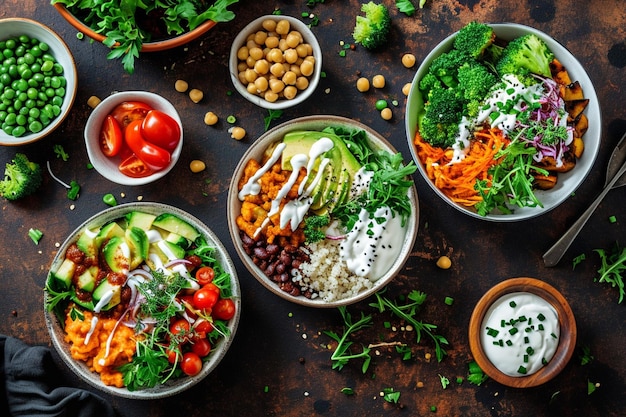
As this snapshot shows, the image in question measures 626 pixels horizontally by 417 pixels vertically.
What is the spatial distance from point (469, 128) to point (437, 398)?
1.51 metres

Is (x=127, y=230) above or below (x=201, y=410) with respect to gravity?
above

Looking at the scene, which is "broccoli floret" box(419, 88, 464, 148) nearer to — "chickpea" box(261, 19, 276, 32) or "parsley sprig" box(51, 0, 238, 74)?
"chickpea" box(261, 19, 276, 32)

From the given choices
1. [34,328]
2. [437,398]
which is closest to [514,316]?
[437,398]

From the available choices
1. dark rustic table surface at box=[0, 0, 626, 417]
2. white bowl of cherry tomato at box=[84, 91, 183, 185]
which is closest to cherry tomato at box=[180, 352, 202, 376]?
dark rustic table surface at box=[0, 0, 626, 417]

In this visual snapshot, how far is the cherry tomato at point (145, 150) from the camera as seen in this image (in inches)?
131

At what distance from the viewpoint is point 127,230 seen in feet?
11.0

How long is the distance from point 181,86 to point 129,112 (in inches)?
12.9

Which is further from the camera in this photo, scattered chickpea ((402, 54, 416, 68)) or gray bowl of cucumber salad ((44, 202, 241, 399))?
scattered chickpea ((402, 54, 416, 68))

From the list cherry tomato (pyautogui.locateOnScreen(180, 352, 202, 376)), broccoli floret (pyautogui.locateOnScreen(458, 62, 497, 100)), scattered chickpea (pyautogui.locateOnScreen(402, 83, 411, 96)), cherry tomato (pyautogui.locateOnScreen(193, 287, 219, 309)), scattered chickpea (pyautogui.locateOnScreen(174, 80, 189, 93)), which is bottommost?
cherry tomato (pyautogui.locateOnScreen(180, 352, 202, 376))

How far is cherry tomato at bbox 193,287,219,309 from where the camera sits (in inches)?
126

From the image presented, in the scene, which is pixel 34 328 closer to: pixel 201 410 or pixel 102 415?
pixel 102 415

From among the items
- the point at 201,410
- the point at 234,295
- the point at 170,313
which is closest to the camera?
the point at 170,313

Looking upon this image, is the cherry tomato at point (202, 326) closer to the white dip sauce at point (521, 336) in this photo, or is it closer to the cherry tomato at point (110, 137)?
the cherry tomato at point (110, 137)

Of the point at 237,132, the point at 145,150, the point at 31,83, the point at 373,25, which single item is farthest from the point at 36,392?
the point at 373,25
